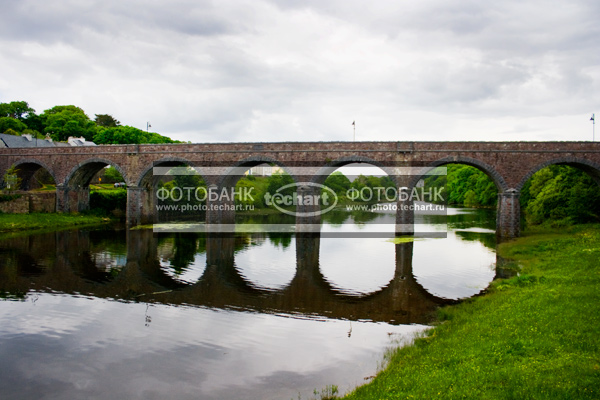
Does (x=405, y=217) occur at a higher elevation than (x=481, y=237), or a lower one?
higher

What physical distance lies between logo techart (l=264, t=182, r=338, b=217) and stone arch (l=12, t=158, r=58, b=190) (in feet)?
93.4

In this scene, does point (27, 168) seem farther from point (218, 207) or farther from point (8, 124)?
point (8, 124)

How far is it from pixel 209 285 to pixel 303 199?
22087 mm

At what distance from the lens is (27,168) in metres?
54.6

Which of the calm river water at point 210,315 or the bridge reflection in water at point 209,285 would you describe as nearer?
the calm river water at point 210,315

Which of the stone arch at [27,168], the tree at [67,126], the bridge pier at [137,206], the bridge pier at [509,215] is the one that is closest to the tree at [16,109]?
the tree at [67,126]

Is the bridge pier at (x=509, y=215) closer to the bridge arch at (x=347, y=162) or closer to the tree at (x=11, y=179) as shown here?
the bridge arch at (x=347, y=162)

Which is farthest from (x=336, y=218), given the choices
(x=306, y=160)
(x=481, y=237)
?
(x=481, y=237)

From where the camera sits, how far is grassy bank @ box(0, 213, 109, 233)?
128 ft

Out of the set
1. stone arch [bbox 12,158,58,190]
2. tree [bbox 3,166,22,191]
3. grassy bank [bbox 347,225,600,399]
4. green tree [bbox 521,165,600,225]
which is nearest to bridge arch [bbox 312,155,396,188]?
green tree [bbox 521,165,600,225]

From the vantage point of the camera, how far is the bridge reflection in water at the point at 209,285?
16984 mm

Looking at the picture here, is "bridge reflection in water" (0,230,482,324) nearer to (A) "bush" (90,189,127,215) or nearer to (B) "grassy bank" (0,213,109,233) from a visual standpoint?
(B) "grassy bank" (0,213,109,233)

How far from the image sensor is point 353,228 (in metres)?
47.7

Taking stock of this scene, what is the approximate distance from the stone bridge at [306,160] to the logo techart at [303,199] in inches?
28.7
